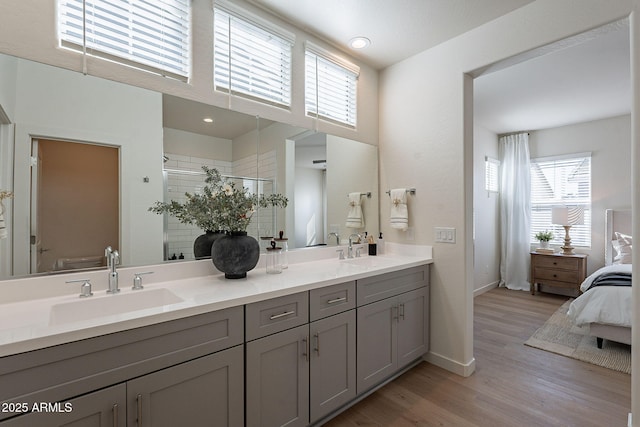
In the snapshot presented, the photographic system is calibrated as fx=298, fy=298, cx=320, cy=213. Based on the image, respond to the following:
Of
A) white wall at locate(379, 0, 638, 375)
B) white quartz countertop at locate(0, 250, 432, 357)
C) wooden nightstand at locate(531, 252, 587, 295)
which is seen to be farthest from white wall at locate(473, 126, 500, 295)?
white quartz countertop at locate(0, 250, 432, 357)

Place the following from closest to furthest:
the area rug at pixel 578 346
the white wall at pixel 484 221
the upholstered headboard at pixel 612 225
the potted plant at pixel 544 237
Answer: the area rug at pixel 578 346 → the upholstered headboard at pixel 612 225 → the white wall at pixel 484 221 → the potted plant at pixel 544 237

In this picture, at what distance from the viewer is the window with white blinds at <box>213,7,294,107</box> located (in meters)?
1.93

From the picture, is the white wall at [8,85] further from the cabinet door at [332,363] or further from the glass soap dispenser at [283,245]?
the cabinet door at [332,363]

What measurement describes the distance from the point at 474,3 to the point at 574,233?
14.3 feet

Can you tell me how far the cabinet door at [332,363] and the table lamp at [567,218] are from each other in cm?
433

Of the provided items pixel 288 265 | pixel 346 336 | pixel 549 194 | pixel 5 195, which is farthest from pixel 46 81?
pixel 549 194

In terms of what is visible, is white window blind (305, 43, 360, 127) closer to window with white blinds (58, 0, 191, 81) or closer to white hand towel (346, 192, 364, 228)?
white hand towel (346, 192, 364, 228)

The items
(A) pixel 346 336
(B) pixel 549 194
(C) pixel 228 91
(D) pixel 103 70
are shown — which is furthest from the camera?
(B) pixel 549 194

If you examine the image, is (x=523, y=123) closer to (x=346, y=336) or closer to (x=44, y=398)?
(x=346, y=336)

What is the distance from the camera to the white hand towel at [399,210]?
2660 millimetres

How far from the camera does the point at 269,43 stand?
2.17 meters

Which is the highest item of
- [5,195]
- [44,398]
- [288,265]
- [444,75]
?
[444,75]

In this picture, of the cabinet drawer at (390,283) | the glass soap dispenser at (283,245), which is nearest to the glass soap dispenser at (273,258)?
the glass soap dispenser at (283,245)

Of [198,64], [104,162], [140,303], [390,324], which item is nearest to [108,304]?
[140,303]
